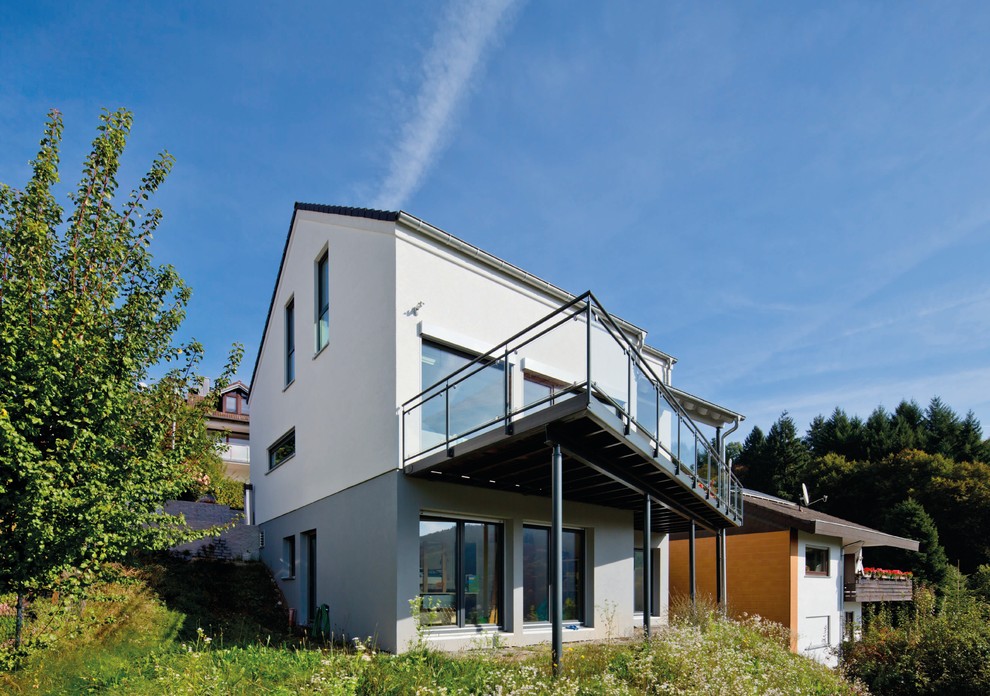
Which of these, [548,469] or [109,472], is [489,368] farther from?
[109,472]

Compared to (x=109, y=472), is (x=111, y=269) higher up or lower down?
higher up

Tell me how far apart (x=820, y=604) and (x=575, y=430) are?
1543 centimetres

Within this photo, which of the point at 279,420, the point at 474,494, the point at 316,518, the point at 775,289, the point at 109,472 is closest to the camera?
the point at 109,472

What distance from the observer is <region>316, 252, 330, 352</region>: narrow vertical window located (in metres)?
13.1

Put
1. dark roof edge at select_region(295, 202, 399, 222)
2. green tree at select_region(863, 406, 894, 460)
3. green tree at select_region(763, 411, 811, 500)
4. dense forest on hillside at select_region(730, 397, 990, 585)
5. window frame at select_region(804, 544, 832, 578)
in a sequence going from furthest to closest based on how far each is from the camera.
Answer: green tree at select_region(863, 406, 894, 460)
green tree at select_region(763, 411, 811, 500)
dense forest on hillside at select_region(730, 397, 990, 585)
window frame at select_region(804, 544, 832, 578)
dark roof edge at select_region(295, 202, 399, 222)

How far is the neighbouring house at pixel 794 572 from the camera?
1805 centimetres

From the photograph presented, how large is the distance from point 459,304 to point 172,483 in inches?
222

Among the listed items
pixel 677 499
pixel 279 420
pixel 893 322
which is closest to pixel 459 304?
pixel 677 499

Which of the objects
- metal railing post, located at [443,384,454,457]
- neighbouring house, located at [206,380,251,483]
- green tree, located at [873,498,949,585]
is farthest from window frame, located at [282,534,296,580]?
green tree, located at [873,498,949,585]

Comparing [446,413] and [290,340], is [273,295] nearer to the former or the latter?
[290,340]

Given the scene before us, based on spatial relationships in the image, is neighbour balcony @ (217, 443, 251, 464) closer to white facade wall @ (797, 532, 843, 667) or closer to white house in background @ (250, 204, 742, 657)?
white house in background @ (250, 204, 742, 657)

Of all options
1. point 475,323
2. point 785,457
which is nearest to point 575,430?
point 475,323

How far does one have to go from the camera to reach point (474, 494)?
1035 cm

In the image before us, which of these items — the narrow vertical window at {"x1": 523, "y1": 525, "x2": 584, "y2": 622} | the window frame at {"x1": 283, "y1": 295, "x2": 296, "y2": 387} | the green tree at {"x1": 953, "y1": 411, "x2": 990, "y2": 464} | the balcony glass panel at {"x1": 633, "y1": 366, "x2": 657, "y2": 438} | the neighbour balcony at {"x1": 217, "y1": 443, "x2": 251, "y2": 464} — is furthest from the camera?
the green tree at {"x1": 953, "y1": 411, "x2": 990, "y2": 464}
